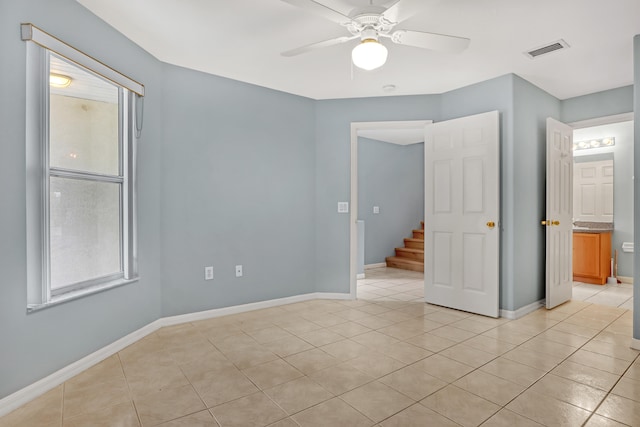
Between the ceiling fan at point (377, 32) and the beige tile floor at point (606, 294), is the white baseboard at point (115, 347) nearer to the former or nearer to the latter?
the ceiling fan at point (377, 32)

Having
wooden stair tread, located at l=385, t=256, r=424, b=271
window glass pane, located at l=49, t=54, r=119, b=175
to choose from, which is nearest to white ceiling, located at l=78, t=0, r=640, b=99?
window glass pane, located at l=49, t=54, r=119, b=175

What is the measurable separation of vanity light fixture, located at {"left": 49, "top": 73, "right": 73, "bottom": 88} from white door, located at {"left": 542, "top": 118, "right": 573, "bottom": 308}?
442 cm

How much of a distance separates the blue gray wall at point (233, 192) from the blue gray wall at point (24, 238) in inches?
11.0

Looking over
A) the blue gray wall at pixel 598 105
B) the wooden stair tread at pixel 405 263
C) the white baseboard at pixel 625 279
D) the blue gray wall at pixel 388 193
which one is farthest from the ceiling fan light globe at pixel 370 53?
the white baseboard at pixel 625 279

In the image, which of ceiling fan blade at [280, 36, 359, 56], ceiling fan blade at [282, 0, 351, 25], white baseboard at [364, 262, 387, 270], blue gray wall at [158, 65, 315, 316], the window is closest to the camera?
ceiling fan blade at [282, 0, 351, 25]

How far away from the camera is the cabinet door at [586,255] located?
512 cm

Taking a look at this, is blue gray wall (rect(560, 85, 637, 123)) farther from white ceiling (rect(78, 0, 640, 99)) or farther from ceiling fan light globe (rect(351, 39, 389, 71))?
ceiling fan light globe (rect(351, 39, 389, 71))

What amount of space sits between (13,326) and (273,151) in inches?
105

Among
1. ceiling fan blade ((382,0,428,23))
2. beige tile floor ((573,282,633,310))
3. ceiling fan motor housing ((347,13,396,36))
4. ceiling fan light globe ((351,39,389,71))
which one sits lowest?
beige tile floor ((573,282,633,310))

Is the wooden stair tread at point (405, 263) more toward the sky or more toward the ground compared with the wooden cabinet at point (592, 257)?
more toward the ground

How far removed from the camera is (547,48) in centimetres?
289

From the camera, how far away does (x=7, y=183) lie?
1.89 m

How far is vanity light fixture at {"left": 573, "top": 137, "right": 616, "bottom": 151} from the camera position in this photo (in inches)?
213

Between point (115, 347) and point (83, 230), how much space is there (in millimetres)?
927
